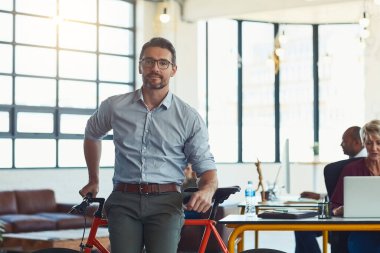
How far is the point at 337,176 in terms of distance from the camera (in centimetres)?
607

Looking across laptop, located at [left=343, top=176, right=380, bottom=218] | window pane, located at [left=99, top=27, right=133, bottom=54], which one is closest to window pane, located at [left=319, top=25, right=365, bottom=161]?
window pane, located at [left=99, top=27, right=133, bottom=54]

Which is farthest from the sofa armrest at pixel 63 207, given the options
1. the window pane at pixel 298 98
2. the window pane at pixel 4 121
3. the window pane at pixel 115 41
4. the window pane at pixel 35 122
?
the window pane at pixel 298 98

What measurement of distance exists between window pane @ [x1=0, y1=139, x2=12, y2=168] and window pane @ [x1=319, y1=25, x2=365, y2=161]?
6243mm

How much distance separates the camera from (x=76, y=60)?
1214 cm

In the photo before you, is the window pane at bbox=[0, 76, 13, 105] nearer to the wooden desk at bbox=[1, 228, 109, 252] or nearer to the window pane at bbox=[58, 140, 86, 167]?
the window pane at bbox=[58, 140, 86, 167]

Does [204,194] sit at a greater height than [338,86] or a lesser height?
lesser

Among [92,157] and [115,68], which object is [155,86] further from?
[115,68]

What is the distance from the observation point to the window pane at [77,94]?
39.2 ft

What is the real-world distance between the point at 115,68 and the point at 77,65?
30.7 inches

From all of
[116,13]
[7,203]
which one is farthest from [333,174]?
[116,13]

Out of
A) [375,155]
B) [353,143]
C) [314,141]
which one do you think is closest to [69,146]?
[314,141]

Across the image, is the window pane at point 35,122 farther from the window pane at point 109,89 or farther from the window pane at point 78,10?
the window pane at point 78,10

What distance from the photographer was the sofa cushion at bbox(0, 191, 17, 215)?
34.5 feet

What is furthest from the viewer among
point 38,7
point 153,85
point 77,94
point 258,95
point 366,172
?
point 258,95
